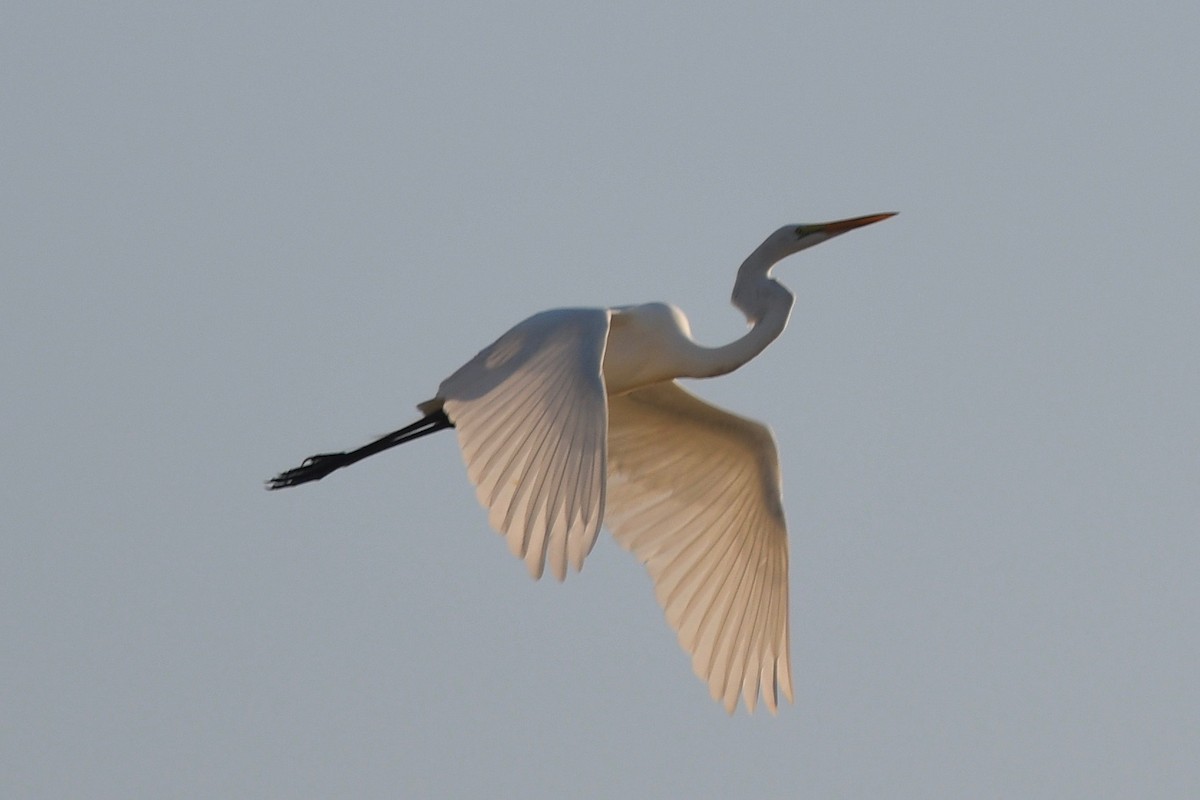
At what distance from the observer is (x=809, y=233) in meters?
10.9

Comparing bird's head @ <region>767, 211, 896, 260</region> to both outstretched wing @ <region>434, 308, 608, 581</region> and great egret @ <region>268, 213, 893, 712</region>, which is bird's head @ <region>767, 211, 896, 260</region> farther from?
outstretched wing @ <region>434, 308, 608, 581</region>

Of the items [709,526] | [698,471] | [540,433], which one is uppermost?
[540,433]

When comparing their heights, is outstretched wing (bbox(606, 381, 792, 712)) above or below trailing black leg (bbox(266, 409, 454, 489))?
below

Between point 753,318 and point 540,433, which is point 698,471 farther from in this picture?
point 540,433

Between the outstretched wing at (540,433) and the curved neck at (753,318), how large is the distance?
3.98 feet

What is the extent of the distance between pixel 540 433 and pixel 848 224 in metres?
3.34

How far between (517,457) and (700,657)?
2.95 metres

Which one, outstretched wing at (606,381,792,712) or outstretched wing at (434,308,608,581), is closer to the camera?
outstretched wing at (434,308,608,581)

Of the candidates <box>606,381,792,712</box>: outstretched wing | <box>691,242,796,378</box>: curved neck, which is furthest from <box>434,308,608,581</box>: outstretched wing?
<box>606,381,792,712</box>: outstretched wing

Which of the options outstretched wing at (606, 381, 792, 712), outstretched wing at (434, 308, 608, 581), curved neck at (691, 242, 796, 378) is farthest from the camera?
outstretched wing at (606, 381, 792, 712)

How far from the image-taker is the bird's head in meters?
10.7

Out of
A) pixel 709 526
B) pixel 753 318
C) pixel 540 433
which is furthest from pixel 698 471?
pixel 540 433

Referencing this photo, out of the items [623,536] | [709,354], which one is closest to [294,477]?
[623,536]

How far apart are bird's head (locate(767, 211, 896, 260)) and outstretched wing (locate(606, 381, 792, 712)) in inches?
36.1
